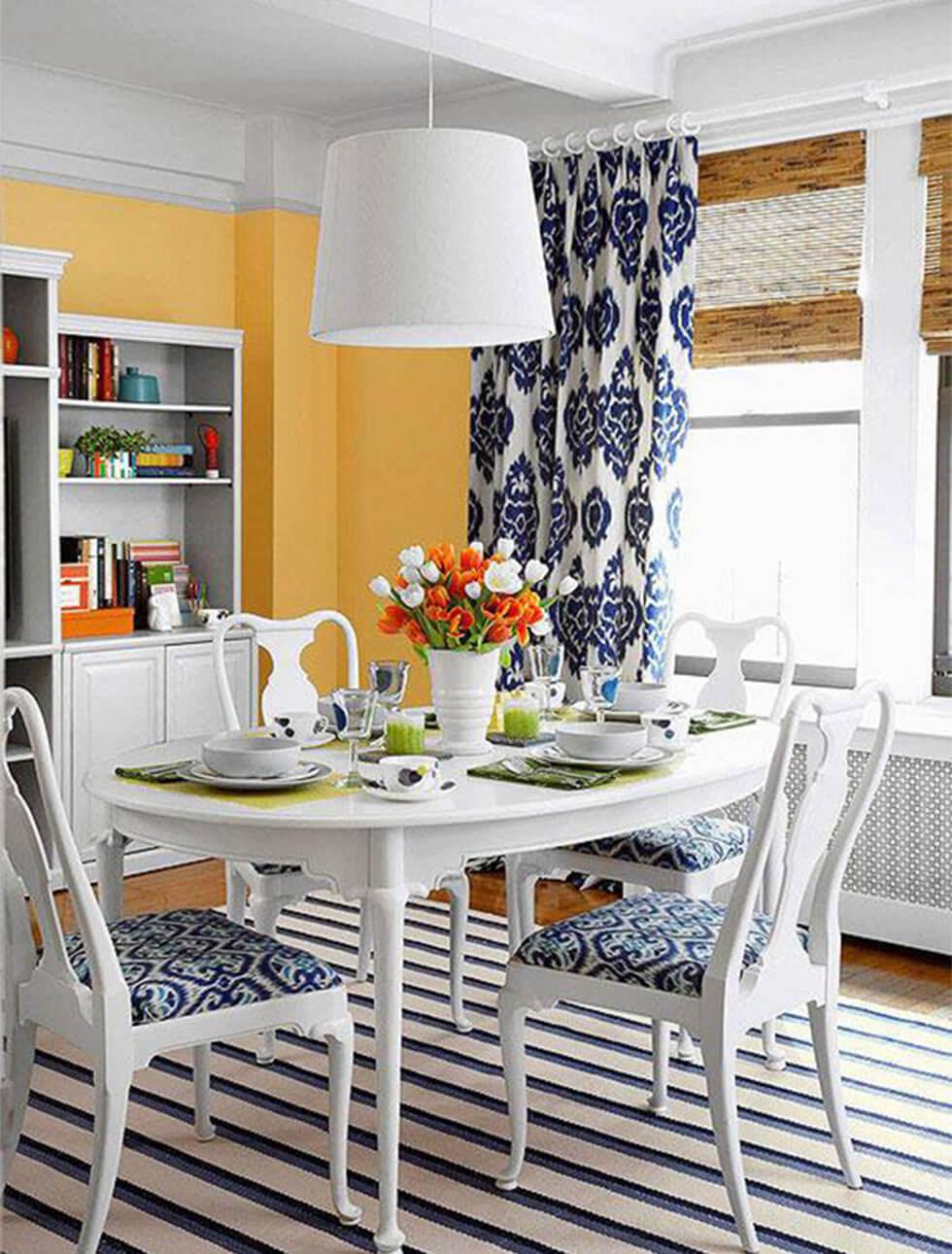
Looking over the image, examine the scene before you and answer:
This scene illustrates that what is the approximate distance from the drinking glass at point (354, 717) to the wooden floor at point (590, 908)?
1.84m

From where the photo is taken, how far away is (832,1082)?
9.29ft

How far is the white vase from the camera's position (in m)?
3.18

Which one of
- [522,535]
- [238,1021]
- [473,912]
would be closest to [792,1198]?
[238,1021]

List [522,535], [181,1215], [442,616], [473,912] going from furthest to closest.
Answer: [522,535], [473,912], [442,616], [181,1215]

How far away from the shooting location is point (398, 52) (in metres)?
4.97

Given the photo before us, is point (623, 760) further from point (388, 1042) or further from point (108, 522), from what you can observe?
point (108, 522)

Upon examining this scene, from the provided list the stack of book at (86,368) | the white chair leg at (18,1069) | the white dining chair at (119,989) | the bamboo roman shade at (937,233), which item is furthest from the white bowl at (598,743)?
the stack of book at (86,368)

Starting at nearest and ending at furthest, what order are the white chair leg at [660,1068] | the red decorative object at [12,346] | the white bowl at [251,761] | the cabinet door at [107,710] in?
1. the white bowl at [251,761]
2. the white chair leg at [660,1068]
3. the red decorative object at [12,346]
4. the cabinet door at [107,710]

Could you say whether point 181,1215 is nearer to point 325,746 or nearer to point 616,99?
point 325,746

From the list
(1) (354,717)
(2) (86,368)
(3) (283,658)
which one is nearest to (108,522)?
(2) (86,368)

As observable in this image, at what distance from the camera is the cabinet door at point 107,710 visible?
502 centimetres

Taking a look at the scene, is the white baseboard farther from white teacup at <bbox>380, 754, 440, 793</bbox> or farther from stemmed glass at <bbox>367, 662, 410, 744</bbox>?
white teacup at <bbox>380, 754, 440, 793</bbox>

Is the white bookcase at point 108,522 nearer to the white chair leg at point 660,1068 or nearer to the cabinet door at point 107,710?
the cabinet door at point 107,710

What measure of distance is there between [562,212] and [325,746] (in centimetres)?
255
